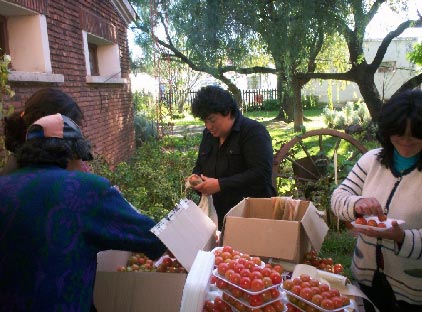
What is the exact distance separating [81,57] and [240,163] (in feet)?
13.6

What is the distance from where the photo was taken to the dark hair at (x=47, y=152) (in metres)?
1.29

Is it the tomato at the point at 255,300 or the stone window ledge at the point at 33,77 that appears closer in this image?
Answer: the tomato at the point at 255,300

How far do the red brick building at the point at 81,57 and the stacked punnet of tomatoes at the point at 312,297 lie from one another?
2.86 meters

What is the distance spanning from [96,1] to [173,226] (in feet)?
20.9

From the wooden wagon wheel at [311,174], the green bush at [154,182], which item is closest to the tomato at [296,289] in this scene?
the green bush at [154,182]

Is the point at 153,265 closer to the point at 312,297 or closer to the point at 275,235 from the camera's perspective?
the point at 275,235

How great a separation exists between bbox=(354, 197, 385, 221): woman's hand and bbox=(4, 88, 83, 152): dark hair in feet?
4.24

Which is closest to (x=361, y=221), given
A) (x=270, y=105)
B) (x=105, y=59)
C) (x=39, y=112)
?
(x=39, y=112)

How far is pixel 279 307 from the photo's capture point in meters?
1.51

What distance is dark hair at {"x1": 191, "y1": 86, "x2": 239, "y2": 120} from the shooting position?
266cm

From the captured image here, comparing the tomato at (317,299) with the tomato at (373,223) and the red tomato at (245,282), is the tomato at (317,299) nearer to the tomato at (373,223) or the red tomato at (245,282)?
the red tomato at (245,282)

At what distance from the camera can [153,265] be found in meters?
1.80

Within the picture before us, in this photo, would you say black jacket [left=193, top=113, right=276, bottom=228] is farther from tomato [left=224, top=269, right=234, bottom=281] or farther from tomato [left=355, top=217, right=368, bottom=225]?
tomato [left=224, top=269, right=234, bottom=281]

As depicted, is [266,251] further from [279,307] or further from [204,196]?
[204,196]
